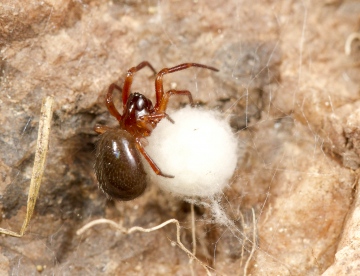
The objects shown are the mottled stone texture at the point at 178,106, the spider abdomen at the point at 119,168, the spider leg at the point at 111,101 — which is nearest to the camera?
the spider abdomen at the point at 119,168

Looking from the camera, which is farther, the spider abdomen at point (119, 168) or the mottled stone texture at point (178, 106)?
the mottled stone texture at point (178, 106)

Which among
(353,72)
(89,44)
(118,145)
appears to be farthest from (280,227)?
(89,44)

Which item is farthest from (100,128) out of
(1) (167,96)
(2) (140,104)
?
(1) (167,96)

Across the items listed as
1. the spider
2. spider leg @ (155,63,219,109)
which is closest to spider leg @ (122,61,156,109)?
the spider

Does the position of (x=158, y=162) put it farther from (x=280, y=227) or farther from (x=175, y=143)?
(x=280, y=227)

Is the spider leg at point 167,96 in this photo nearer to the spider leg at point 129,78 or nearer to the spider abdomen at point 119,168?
the spider leg at point 129,78

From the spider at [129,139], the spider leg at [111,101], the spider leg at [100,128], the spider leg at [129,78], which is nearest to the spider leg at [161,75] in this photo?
the spider at [129,139]

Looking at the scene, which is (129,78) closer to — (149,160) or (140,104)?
(140,104)

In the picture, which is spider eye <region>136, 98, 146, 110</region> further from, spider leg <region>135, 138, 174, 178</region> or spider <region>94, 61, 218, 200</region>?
spider leg <region>135, 138, 174, 178</region>

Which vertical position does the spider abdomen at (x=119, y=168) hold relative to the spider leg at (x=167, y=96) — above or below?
below
